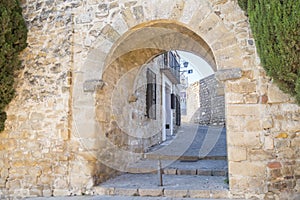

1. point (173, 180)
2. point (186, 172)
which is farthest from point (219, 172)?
point (173, 180)

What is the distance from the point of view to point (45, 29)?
172 inches

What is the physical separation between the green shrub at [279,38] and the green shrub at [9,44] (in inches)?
137

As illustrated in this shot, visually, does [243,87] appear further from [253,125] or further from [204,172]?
[204,172]

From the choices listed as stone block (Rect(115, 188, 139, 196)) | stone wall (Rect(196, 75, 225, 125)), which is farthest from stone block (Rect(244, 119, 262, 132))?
stone wall (Rect(196, 75, 225, 125))

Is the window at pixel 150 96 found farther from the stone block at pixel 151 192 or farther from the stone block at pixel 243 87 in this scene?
the stone block at pixel 243 87

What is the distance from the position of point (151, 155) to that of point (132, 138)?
87 centimetres

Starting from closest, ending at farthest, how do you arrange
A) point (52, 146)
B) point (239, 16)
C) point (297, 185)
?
1. point (297, 185)
2. point (239, 16)
3. point (52, 146)

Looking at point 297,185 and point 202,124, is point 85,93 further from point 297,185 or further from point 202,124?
point 202,124

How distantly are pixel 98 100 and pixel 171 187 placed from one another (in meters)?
1.69

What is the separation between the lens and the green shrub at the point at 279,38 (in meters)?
2.83

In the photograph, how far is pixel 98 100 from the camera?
4117mm

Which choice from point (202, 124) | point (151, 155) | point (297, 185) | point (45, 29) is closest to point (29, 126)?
point (45, 29)

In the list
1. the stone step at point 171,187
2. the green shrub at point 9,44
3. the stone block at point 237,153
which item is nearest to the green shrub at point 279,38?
the stone block at point 237,153

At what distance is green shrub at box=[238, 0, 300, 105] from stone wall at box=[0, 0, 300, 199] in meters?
0.26
